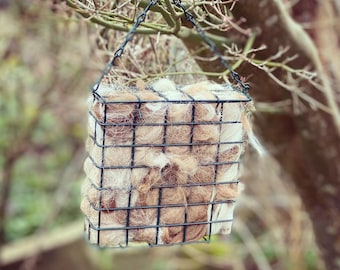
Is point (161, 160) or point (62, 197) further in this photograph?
point (62, 197)

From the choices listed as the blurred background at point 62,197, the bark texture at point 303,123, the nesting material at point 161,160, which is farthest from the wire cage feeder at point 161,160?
the blurred background at point 62,197

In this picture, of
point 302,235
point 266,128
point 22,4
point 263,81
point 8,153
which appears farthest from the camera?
point 8,153

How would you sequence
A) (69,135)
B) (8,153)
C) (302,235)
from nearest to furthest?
1. (302,235)
2. (8,153)
3. (69,135)

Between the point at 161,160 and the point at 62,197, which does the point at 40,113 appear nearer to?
the point at 62,197

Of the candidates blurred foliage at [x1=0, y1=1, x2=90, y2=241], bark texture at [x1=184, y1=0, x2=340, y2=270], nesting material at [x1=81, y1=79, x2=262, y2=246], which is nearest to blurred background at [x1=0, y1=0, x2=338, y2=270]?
blurred foliage at [x1=0, y1=1, x2=90, y2=241]

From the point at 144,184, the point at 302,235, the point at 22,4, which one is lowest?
the point at 302,235

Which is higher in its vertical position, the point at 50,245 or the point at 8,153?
the point at 8,153

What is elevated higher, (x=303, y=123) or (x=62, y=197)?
(x=303, y=123)

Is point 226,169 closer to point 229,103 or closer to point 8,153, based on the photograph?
point 229,103

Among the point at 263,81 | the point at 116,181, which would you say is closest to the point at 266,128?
the point at 263,81

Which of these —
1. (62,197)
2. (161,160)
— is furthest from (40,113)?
(161,160)
